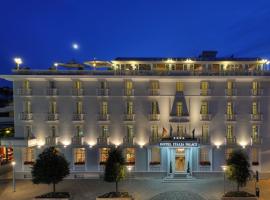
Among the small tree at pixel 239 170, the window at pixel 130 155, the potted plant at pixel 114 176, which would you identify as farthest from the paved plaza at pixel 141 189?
the small tree at pixel 239 170

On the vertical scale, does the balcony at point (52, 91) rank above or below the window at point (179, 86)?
below

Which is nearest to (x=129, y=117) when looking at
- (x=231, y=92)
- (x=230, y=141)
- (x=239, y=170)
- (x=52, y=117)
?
(x=52, y=117)

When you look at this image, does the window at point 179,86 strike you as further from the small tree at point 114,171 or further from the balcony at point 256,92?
the small tree at point 114,171

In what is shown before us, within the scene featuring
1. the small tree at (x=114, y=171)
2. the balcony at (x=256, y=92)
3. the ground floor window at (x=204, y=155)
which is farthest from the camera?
the ground floor window at (x=204, y=155)

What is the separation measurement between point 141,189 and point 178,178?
587 centimetres

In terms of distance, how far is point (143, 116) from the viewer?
3347 centimetres

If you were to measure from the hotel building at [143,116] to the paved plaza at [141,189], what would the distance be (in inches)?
77.3

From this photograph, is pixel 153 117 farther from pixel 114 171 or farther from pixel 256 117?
pixel 256 117

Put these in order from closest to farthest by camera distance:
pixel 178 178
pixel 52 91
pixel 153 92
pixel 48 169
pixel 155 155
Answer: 1. pixel 48 169
2. pixel 178 178
3. pixel 153 92
4. pixel 52 91
5. pixel 155 155

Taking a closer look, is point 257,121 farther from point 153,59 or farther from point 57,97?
point 57,97

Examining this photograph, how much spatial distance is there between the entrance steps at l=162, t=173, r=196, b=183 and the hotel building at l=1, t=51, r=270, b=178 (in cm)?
88

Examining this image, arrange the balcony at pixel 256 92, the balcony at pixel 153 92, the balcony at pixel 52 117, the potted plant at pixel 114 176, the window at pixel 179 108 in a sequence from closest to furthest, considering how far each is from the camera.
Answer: the potted plant at pixel 114 176 < the balcony at pixel 256 92 < the window at pixel 179 108 < the balcony at pixel 153 92 < the balcony at pixel 52 117

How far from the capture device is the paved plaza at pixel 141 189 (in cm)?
2725

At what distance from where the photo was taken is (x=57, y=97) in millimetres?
33531
